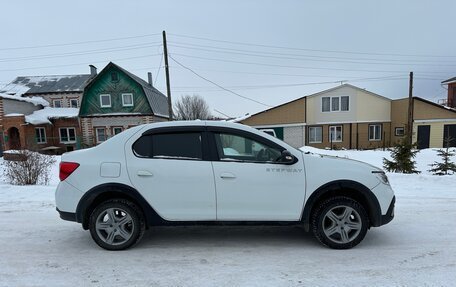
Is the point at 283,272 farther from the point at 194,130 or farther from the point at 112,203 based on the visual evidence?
the point at 112,203

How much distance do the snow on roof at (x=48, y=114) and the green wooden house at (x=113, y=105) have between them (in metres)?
2.47

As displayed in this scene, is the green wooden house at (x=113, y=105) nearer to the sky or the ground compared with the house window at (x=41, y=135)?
nearer to the sky

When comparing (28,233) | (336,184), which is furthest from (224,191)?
(28,233)

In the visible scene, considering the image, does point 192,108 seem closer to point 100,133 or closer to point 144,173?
point 100,133

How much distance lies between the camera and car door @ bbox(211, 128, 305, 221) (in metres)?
3.63

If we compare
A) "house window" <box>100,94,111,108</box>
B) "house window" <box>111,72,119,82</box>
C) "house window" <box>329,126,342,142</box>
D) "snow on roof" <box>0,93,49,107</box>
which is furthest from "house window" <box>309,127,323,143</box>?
"snow on roof" <box>0,93,49,107</box>

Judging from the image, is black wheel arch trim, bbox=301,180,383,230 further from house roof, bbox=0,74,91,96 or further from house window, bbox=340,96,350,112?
house roof, bbox=0,74,91,96

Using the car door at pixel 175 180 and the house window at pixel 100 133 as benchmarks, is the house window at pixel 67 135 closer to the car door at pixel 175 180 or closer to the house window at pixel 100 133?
the house window at pixel 100 133

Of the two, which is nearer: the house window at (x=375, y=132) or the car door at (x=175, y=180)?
the car door at (x=175, y=180)

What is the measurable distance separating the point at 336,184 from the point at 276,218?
0.89 metres

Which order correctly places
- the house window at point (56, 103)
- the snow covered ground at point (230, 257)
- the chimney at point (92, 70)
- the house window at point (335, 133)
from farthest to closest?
the chimney at point (92, 70) → the house window at point (56, 103) → the house window at point (335, 133) → the snow covered ground at point (230, 257)

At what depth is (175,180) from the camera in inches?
143

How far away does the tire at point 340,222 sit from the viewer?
3693mm

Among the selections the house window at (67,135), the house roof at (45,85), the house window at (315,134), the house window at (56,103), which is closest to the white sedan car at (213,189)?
the house window at (315,134)
